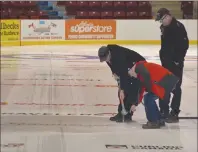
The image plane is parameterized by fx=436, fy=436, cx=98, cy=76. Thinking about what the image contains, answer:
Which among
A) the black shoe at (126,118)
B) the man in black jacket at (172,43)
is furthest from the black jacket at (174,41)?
the black shoe at (126,118)

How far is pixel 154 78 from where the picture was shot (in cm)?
432

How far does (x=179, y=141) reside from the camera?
4215 millimetres

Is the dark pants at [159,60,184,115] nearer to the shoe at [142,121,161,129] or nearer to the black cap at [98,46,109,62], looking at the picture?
the shoe at [142,121,161,129]

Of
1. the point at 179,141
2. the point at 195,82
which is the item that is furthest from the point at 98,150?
the point at 195,82

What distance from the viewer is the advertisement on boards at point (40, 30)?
1603cm

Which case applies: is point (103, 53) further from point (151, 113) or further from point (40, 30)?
point (40, 30)

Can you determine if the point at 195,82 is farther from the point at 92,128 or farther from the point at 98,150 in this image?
the point at 98,150

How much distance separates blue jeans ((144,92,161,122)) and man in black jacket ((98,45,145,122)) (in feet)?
0.42

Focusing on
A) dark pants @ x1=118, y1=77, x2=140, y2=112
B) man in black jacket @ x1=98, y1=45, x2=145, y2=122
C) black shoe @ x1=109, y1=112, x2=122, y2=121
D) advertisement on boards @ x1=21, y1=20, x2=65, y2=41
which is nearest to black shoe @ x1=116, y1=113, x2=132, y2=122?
black shoe @ x1=109, y1=112, x2=122, y2=121

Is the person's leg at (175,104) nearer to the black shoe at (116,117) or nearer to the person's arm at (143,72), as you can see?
the black shoe at (116,117)

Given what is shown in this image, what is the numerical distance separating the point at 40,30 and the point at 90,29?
1903 millimetres

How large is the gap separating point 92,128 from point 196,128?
114 centimetres

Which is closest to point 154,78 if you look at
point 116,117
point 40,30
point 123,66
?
point 123,66

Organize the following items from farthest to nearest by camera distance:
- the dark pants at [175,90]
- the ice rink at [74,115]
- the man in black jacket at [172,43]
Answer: the dark pants at [175,90], the man in black jacket at [172,43], the ice rink at [74,115]
